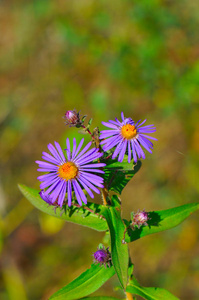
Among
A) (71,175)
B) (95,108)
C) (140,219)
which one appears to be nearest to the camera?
(140,219)

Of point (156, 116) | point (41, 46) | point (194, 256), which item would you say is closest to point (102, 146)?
point (194, 256)

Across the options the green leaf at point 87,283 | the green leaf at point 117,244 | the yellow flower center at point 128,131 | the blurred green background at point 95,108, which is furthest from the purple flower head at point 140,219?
the blurred green background at point 95,108

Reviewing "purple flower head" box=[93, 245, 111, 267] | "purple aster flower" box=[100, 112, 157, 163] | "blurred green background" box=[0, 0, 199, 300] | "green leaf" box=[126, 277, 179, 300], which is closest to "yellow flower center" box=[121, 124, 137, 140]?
"purple aster flower" box=[100, 112, 157, 163]

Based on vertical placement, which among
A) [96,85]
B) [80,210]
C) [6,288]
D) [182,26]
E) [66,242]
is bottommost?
[6,288]

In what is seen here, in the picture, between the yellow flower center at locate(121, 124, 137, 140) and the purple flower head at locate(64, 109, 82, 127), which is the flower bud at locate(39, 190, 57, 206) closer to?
the purple flower head at locate(64, 109, 82, 127)

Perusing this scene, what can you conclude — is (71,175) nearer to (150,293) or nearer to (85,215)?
(85,215)

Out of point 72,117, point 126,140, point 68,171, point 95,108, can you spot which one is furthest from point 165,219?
point 95,108

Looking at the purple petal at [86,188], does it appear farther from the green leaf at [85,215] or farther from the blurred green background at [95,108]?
the blurred green background at [95,108]

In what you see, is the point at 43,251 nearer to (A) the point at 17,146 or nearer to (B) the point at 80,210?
(A) the point at 17,146
